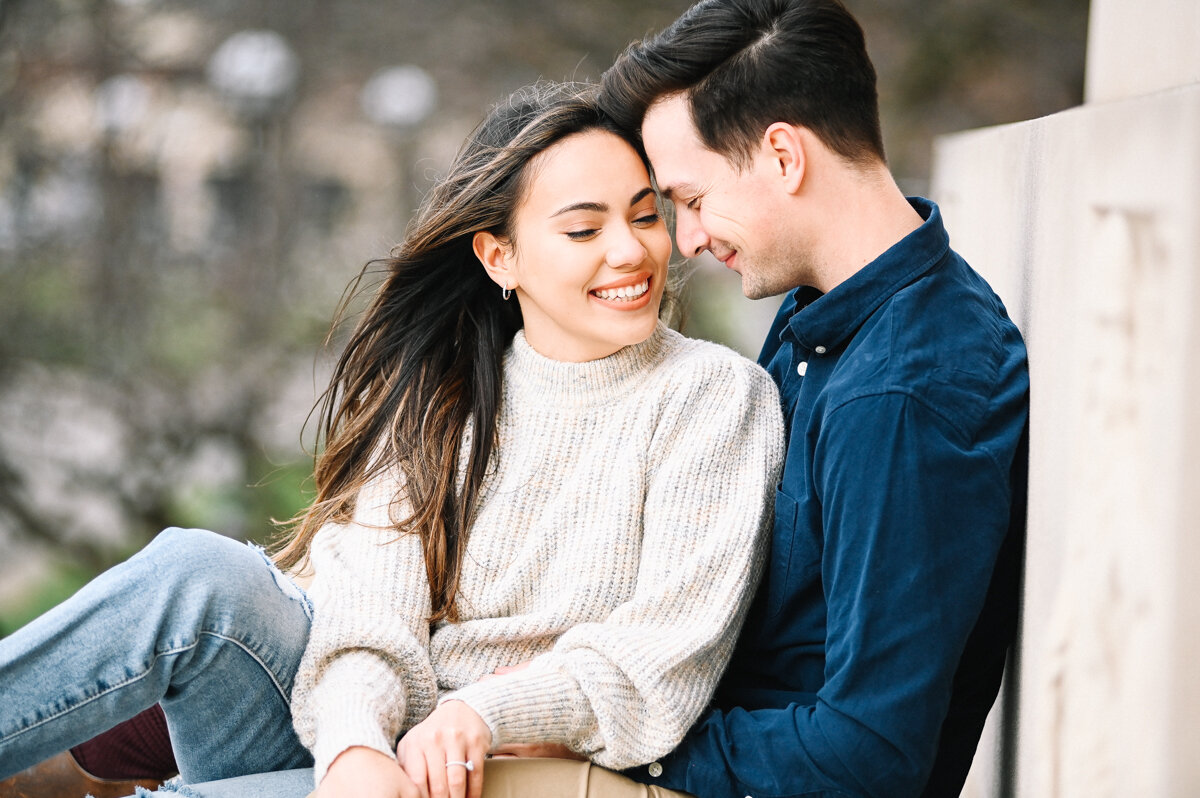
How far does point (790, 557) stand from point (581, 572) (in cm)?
34

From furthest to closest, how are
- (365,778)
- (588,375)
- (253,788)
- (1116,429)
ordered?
1. (588,375)
2. (253,788)
3. (365,778)
4. (1116,429)

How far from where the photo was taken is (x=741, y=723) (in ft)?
5.63

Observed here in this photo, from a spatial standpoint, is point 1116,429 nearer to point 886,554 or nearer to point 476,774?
point 886,554

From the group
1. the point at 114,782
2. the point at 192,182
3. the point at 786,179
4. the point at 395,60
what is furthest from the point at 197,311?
the point at 786,179

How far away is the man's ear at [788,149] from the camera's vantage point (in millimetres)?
1890

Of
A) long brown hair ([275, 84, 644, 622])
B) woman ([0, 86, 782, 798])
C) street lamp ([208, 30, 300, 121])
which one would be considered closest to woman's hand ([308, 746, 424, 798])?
woman ([0, 86, 782, 798])

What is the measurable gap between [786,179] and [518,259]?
1.68 feet

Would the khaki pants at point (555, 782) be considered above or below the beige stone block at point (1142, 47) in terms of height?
below

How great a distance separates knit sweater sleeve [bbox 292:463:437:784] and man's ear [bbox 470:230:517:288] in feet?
1.34

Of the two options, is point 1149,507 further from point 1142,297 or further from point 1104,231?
point 1104,231

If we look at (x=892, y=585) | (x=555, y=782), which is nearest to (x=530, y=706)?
(x=555, y=782)

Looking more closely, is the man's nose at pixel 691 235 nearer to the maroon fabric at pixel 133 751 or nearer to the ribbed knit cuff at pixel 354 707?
the ribbed knit cuff at pixel 354 707

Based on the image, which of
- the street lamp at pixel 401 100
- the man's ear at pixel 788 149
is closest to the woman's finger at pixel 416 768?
the man's ear at pixel 788 149

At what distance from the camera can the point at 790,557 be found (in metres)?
1.77
